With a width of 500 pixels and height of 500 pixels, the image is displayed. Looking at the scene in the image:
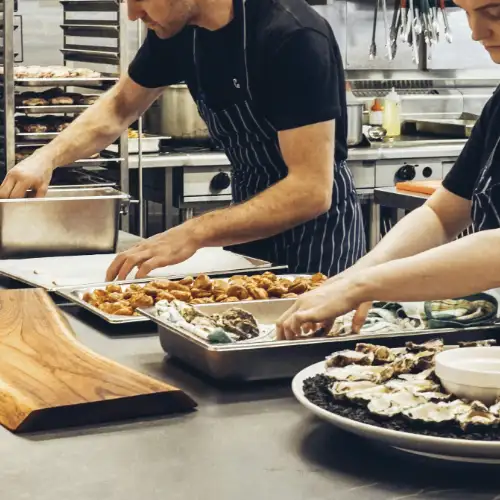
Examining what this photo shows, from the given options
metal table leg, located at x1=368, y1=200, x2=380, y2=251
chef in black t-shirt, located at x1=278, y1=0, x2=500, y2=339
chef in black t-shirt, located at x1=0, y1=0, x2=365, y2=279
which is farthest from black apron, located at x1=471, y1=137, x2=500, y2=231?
metal table leg, located at x1=368, y1=200, x2=380, y2=251

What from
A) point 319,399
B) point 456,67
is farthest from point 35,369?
point 456,67

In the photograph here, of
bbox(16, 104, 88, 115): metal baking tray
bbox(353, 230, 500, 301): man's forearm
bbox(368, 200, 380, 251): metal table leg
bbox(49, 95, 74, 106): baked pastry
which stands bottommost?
bbox(368, 200, 380, 251): metal table leg

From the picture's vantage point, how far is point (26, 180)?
2.96 meters

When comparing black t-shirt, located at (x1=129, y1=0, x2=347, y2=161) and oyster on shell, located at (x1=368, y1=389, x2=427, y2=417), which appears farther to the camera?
black t-shirt, located at (x1=129, y1=0, x2=347, y2=161)

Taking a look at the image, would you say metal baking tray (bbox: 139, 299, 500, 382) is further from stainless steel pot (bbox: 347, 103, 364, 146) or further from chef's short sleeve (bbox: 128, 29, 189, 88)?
stainless steel pot (bbox: 347, 103, 364, 146)

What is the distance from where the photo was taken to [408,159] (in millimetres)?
5383

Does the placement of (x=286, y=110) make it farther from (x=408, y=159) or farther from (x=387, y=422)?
(x=408, y=159)

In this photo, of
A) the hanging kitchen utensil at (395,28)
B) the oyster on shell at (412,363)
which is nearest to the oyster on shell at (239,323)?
the oyster on shell at (412,363)

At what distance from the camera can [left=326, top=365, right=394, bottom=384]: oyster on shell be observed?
1.47m

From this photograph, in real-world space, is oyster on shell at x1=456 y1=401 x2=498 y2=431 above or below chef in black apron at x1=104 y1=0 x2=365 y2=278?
below

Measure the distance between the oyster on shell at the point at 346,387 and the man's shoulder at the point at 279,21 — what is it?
1364mm

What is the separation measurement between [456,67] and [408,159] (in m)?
1.53

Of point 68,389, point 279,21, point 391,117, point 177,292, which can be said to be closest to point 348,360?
point 68,389

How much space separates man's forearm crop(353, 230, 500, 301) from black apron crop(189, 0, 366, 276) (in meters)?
1.23
